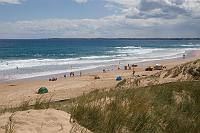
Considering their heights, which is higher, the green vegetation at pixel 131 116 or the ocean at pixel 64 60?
the green vegetation at pixel 131 116

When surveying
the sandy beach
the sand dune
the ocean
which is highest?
the sand dune

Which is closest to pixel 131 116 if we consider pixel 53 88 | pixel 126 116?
pixel 126 116

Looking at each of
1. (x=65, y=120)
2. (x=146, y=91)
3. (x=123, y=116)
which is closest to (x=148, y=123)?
(x=123, y=116)

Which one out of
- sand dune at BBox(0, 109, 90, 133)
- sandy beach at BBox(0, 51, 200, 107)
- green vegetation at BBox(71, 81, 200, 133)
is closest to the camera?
sand dune at BBox(0, 109, 90, 133)

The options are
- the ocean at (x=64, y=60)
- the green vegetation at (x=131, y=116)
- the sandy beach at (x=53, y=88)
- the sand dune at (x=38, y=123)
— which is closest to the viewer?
the sand dune at (x=38, y=123)

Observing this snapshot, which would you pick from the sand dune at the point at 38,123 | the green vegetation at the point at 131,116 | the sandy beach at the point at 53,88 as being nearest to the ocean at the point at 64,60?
the sandy beach at the point at 53,88

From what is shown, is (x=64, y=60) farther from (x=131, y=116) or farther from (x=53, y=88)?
(x=131, y=116)

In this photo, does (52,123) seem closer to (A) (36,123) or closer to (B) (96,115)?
(A) (36,123)

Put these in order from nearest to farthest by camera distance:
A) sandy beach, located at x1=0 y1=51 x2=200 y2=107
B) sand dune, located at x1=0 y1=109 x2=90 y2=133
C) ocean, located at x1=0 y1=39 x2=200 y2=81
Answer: sand dune, located at x1=0 y1=109 x2=90 y2=133
sandy beach, located at x1=0 y1=51 x2=200 y2=107
ocean, located at x1=0 y1=39 x2=200 y2=81

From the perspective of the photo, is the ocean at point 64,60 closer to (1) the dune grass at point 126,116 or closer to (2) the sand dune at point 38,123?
(1) the dune grass at point 126,116

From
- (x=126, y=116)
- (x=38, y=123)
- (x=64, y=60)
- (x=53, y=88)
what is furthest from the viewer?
(x=64, y=60)

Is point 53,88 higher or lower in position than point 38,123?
lower

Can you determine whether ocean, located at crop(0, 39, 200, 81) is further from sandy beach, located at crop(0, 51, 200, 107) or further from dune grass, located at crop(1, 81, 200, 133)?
dune grass, located at crop(1, 81, 200, 133)

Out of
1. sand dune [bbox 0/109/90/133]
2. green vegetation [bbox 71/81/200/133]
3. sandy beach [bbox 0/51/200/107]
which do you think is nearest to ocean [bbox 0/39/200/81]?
sandy beach [bbox 0/51/200/107]
